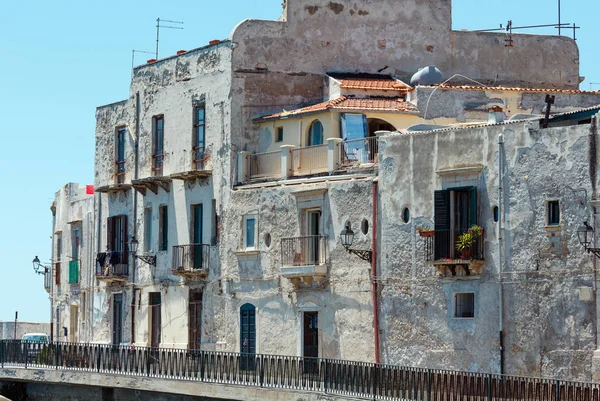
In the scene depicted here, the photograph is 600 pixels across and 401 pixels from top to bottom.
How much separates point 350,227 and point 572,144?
7.96 m

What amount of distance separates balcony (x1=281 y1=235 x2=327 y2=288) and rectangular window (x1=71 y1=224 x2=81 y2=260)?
52.3 feet

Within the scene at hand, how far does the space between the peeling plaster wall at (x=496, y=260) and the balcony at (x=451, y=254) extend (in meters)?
0.22

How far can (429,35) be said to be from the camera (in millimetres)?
Answer: 49469

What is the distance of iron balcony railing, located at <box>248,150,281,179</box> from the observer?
46125mm

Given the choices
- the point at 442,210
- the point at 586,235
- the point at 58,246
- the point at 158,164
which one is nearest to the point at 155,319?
the point at 158,164

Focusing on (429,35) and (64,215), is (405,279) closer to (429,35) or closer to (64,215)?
(429,35)

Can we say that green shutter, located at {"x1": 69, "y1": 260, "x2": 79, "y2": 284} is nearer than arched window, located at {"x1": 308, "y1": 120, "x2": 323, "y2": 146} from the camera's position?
No

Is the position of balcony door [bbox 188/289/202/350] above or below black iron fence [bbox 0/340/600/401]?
above

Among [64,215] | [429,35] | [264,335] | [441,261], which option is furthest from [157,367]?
[64,215]

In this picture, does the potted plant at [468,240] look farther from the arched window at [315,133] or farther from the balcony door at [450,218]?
the arched window at [315,133]

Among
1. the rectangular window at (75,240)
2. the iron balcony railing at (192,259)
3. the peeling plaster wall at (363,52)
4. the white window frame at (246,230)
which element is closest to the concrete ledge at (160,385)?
the iron balcony railing at (192,259)

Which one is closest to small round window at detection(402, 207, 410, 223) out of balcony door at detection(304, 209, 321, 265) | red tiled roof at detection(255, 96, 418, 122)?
balcony door at detection(304, 209, 321, 265)

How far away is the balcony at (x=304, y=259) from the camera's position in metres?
43.0

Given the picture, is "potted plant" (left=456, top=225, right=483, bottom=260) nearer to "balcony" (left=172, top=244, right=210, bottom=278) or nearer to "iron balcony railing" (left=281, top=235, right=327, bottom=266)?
"iron balcony railing" (left=281, top=235, right=327, bottom=266)
